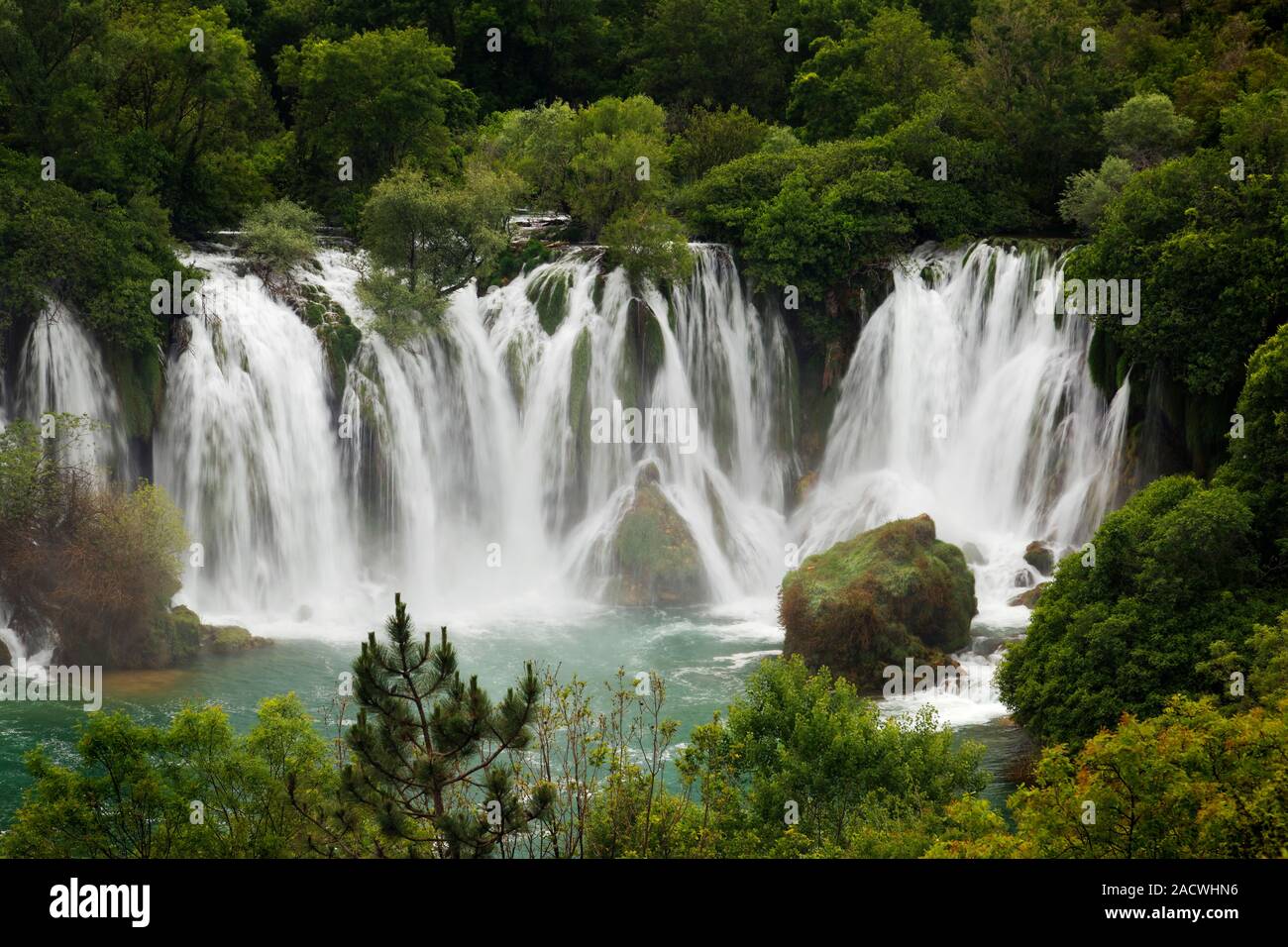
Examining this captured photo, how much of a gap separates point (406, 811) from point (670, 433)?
28.3 metres

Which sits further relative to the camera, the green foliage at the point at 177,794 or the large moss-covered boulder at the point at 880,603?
the large moss-covered boulder at the point at 880,603

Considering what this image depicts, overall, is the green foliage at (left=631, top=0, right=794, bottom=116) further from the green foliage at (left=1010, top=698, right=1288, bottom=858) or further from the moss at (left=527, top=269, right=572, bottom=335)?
the green foliage at (left=1010, top=698, right=1288, bottom=858)

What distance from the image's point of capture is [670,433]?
42.4 meters

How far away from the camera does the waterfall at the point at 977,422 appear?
123ft

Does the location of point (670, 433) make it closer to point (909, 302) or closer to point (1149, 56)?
point (909, 302)

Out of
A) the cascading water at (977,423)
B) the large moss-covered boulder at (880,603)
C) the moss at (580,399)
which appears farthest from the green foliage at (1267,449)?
the moss at (580,399)

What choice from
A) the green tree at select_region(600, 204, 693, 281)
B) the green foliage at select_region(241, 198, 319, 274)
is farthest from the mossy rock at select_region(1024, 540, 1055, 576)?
the green foliage at select_region(241, 198, 319, 274)

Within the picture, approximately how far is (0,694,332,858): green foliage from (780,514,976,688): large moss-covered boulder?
1434 cm

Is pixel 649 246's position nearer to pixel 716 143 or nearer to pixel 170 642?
pixel 716 143

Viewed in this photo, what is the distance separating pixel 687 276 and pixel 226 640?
17.2 meters

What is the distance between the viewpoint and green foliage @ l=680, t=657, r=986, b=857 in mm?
18953

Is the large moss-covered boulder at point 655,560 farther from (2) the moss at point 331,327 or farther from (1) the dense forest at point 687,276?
(2) the moss at point 331,327

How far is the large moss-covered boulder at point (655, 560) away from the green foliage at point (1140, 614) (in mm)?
11877
